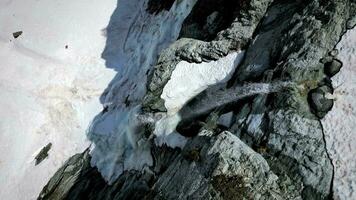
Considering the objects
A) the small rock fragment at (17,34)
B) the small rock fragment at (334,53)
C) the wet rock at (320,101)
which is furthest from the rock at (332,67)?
the small rock fragment at (17,34)

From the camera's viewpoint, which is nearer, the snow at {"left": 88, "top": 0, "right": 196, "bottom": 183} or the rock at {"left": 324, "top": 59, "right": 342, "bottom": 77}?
the rock at {"left": 324, "top": 59, "right": 342, "bottom": 77}

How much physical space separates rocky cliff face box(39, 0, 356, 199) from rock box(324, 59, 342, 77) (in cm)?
3

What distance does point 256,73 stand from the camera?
1427 cm

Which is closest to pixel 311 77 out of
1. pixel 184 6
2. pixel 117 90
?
pixel 184 6

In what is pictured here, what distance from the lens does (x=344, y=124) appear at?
11.9 m

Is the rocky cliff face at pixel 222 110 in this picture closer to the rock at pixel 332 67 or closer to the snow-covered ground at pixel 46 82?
the rock at pixel 332 67

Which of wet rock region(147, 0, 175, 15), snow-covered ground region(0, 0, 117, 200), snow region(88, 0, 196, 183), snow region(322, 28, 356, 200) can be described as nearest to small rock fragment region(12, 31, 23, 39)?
snow-covered ground region(0, 0, 117, 200)

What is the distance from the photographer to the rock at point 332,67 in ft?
41.8

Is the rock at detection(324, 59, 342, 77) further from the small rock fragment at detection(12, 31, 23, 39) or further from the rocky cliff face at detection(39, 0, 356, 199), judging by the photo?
the small rock fragment at detection(12, 31, 23, 39)

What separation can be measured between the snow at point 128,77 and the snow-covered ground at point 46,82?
578 millimetres

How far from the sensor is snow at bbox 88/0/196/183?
1697 centimetres

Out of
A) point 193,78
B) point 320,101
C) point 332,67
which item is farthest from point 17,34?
point 320,101

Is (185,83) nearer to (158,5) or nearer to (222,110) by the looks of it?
(222,110)

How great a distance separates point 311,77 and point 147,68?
8617mm
